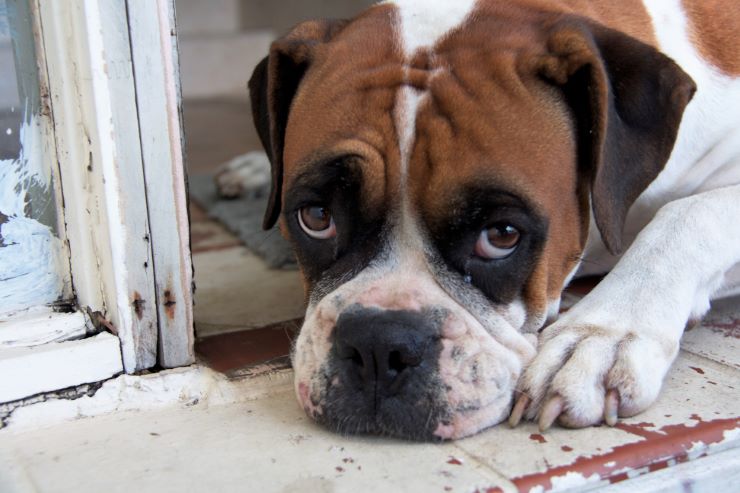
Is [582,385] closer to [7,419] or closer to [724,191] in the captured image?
[724,191]

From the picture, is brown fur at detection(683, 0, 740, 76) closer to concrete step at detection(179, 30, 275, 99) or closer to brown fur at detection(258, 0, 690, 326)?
brown fur at detection(258, 0, 690, 326)

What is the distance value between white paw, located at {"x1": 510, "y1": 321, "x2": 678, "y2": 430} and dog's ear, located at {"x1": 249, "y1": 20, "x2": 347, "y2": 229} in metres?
0.91

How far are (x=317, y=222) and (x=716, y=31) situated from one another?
4.48 feet

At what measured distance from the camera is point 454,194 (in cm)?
197

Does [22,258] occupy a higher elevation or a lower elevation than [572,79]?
lower

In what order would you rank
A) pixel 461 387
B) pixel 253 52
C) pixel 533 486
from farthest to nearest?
pixel 253 52 < pixel 461 387 < pixel 533 486

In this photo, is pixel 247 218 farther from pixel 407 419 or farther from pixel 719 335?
pixel 407 419

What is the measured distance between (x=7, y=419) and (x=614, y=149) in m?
1.51

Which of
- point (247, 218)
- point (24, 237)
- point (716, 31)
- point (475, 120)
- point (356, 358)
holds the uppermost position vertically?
point (716, 31)

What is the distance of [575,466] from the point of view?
5.85ft

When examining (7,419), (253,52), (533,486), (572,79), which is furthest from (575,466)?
(253,52)

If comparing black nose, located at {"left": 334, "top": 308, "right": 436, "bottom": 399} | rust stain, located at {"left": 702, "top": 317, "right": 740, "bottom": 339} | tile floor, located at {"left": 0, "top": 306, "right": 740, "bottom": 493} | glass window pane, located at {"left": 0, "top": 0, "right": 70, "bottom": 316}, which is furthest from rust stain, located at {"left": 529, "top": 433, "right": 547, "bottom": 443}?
glass window pane, located at {"left": 0, "top": 0, "right": 70, "bottom": 316}

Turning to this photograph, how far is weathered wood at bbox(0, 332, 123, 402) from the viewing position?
2119 mm

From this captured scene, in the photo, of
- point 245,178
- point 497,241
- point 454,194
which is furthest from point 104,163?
point 245,178
